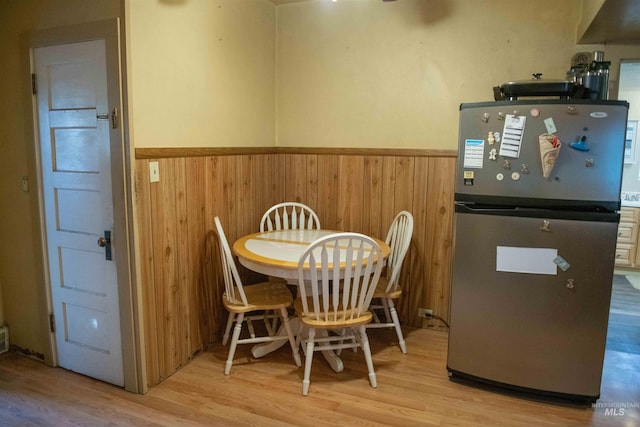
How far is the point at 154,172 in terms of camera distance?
7.72ft

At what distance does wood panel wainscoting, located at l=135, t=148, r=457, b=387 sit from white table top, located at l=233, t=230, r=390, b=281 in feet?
0.91

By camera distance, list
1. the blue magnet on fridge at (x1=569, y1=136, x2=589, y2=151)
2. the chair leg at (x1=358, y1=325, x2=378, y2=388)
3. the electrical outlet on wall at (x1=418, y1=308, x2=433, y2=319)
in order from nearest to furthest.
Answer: the blue magnet on fridge at (x1=569, y1=136, x2=589, y2=151) → the chair leg at (x1=358, y1=325, x2=378, y2=388) → the electrical outlet on wall at (x1=418, y1=308, x2=433, y2=319)

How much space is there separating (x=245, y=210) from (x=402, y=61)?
1610mm

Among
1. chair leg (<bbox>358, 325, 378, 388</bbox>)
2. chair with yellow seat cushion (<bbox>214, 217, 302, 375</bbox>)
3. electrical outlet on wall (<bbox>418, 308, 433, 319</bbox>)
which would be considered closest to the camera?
chair leg (<bbox>358, 325, 378, 388</bbox>)

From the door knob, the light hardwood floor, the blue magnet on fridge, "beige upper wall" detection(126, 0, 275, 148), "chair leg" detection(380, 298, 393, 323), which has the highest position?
"beige upper wall" detection(126, 0, 275, 148)

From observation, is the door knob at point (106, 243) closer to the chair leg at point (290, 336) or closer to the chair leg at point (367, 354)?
the chair leg at point (290, 336)

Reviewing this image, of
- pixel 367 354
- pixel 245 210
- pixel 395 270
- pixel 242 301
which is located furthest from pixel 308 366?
pixel 245 210

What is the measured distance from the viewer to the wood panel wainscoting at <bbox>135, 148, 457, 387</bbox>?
2434mm

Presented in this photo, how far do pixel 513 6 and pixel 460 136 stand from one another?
1.21m

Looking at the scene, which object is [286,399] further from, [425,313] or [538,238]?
[538,238]

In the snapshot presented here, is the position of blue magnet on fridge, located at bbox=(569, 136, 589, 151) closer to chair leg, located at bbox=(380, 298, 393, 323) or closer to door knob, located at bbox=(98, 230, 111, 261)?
chair leg, located at bbox=(380, 298, 393, 323)

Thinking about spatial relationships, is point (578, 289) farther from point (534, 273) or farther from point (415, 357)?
point (415, 357)

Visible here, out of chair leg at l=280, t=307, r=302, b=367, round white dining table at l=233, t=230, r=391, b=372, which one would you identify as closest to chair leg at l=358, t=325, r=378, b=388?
round white dining table at l=233, t=230, r=391, b=372

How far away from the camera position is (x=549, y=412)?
2.25m
